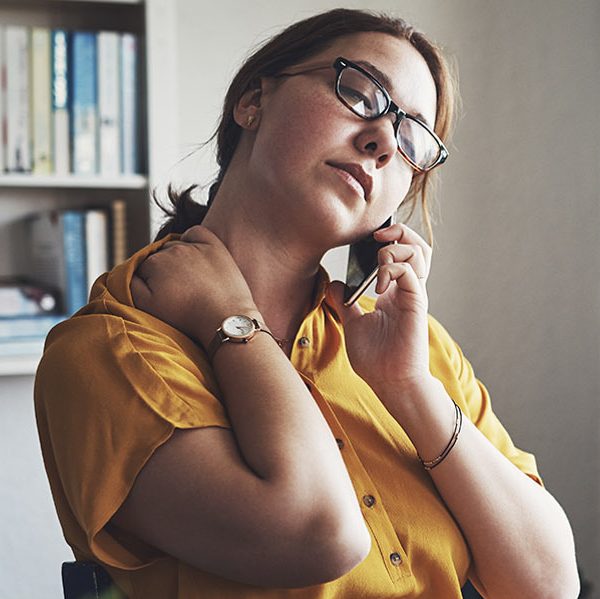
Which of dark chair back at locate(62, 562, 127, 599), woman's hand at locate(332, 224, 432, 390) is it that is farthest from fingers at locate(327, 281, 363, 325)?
Result: dark chair back at locate(62, 562, 127, 599)

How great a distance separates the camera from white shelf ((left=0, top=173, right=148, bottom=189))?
2049mm

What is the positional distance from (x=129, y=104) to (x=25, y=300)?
52 centimetres

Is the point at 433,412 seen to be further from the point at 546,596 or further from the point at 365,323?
the point at 546,596

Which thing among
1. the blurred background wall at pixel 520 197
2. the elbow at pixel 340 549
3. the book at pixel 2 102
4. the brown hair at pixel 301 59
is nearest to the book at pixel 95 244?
the book at pixel 2 102

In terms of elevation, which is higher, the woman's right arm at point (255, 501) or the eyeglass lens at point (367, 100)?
the eyeglass lens at point (367, 100)

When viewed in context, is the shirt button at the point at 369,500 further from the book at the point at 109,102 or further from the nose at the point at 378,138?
the book at the point at 109,102

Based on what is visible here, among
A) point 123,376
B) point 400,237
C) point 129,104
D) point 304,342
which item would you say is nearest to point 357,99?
point 400,237

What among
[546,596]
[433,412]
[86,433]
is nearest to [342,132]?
[433,412]

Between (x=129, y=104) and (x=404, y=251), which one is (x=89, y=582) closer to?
(x=404, y=251)

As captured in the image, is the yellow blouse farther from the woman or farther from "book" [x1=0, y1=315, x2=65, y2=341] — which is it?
"book" [x1=0, y1=315, x2=65, y2=341]

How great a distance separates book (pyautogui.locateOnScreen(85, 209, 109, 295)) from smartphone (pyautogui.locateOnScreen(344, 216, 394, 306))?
0.99m

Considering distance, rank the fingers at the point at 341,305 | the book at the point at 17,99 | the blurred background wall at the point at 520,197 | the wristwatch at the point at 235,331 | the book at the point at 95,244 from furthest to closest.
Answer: the blurred background wall at the point at 520,197 → the book at the point at 95,244 → the book at the point at 17,99 → the fingers at the point at 341,305 → the wristwatch at the point at 235,331

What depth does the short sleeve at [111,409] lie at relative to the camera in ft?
3.04

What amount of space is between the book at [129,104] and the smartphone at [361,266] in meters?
0.95
